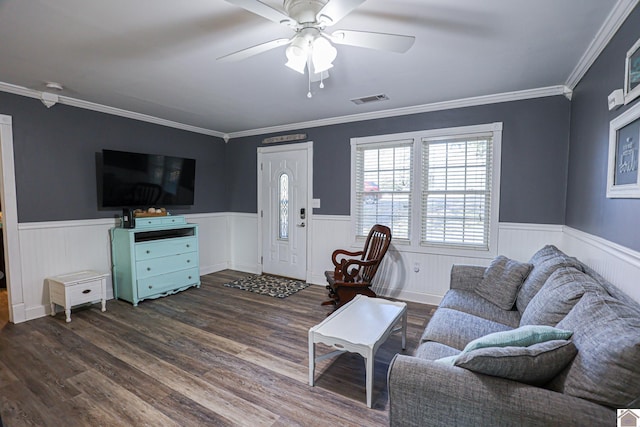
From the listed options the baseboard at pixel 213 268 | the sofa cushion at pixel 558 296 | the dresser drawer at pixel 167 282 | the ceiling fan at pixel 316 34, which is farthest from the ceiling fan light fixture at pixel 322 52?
the baseboard at pixel 213 268

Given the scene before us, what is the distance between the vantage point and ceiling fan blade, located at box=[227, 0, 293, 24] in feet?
4.58

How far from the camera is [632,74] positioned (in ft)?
5.47

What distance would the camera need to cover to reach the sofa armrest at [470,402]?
1066 mm

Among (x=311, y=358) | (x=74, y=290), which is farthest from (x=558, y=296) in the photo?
(x=74, y=290)

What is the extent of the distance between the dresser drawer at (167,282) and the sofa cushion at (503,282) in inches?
142

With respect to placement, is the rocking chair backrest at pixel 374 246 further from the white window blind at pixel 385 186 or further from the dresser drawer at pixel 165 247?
the dresser drawer at pixel 165 247

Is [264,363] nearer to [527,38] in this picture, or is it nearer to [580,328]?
[580,328]

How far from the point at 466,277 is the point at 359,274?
1199mm

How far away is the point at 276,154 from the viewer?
15.8 feet

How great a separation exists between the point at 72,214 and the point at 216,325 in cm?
221

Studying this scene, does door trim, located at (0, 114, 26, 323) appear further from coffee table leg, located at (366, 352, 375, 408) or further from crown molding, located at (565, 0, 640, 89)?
crown molding, located at (565, 0, 640, 89)

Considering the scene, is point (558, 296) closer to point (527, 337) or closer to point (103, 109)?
point (527, 337)

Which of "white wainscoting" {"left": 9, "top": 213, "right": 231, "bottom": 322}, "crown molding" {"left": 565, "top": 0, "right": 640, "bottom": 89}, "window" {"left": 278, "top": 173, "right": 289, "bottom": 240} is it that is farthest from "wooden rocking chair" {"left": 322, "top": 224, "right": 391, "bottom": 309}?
"white wainscoting" {"left": 9, "top": 213, "right": 231, "bottom": 322}

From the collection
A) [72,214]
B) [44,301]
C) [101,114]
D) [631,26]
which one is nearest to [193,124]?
[101,114]
